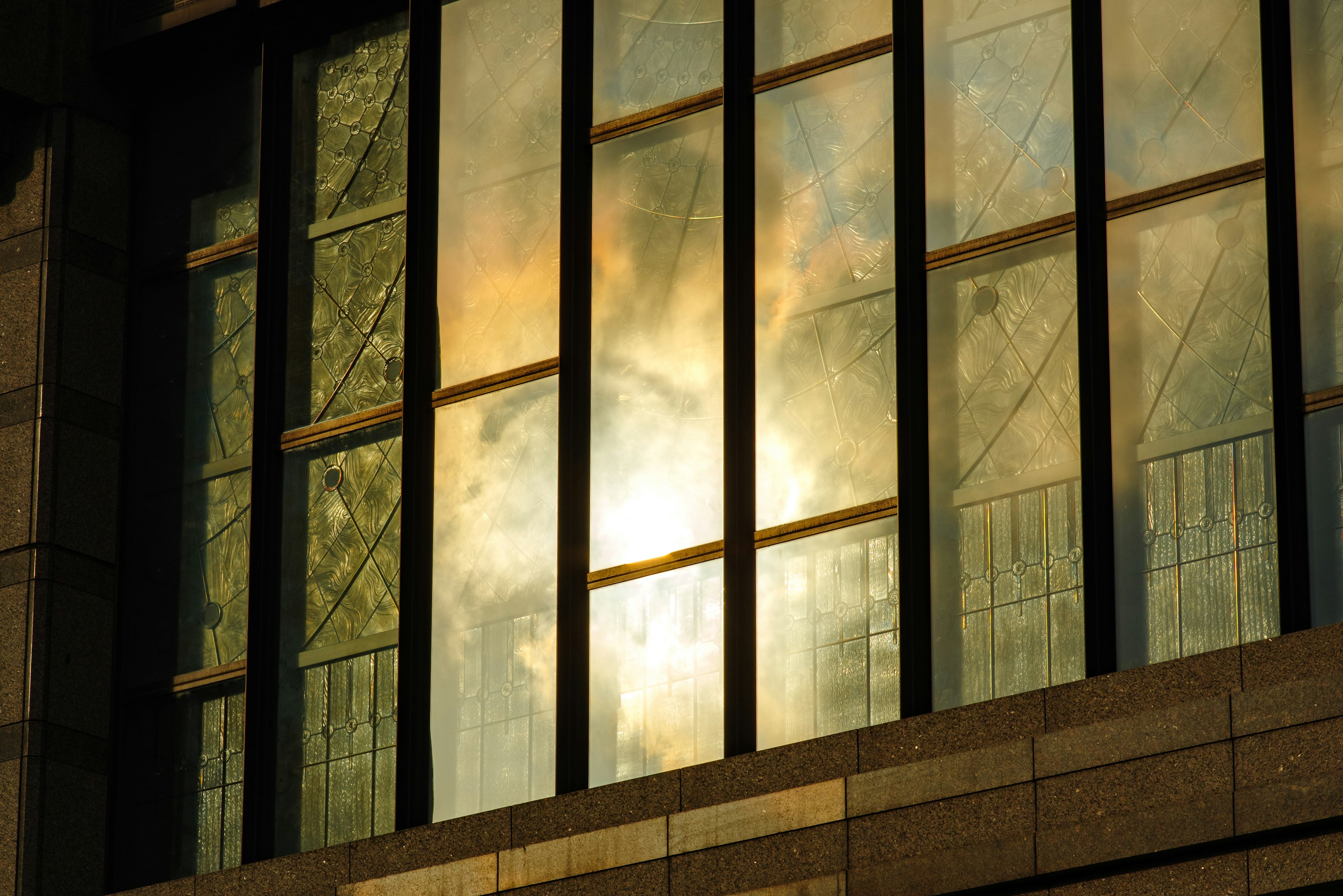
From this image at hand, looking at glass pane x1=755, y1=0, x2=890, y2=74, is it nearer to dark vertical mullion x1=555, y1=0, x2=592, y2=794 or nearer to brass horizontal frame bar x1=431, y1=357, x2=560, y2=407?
dark vertical mullion x1=555, y1=0, x2=592, y2=794

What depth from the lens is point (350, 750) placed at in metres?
16.0

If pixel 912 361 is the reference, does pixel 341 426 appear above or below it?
above

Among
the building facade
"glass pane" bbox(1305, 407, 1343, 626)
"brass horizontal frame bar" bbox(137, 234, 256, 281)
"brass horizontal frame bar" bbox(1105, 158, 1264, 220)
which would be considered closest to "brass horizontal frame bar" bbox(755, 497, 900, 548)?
the building facade

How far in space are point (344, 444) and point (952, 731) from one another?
555 cm

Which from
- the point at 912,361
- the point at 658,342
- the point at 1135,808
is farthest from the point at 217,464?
the point at 1135,808

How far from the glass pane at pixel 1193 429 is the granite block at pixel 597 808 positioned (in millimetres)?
2766

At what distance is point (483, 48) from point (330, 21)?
5.33ft

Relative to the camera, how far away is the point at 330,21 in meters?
17.7

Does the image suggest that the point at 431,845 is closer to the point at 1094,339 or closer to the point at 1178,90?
the point at 1094,339

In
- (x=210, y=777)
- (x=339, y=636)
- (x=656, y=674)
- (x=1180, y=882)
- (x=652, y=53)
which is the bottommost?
(x=1180, y=882)

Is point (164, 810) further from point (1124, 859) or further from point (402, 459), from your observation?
point (1124, 859)

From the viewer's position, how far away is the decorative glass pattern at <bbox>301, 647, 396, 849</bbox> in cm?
1579

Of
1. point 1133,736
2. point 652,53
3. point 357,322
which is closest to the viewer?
point 1133,736

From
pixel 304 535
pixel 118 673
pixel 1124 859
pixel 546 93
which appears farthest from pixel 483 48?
Answer: pixel 1124 859
